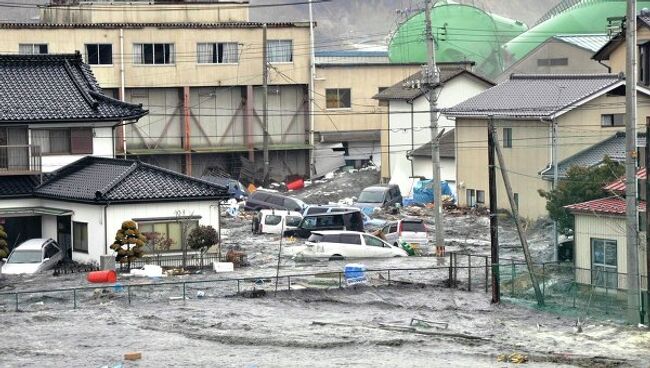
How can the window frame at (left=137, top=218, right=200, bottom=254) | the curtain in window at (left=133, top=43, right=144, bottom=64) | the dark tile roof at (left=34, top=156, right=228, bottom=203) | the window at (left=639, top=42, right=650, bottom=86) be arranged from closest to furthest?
the window frame at (left=137, top=218, right=200, bottom=254)
the dark tile roof at (left=34, top=156, right=228, bottom=203)
the window at (left=639, top=42, right=650, bottom=86)
the curtain in window at (left=133, top=43, right=144, bottom=64)

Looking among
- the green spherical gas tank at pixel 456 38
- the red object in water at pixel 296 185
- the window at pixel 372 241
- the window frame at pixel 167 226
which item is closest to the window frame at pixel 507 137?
the window at pixel 372 241

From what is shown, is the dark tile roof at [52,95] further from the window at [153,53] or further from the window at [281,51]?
the window at [281,51]

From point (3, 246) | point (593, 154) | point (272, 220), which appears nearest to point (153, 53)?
point (272, 220)

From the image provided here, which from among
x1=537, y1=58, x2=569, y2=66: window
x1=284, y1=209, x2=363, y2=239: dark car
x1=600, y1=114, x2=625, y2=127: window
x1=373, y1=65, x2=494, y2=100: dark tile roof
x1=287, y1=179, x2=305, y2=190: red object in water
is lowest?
x1=284, y1=209, x2=363, y2=239: dark car

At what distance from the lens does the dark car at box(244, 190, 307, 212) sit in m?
55.8

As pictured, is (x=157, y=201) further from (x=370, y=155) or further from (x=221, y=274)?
(x=370, y=155)

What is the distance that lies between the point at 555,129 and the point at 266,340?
24.5 meters

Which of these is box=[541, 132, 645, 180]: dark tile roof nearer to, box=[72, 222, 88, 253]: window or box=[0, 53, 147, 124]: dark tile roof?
box=[0, 53, 147, 124]: dark tile roof

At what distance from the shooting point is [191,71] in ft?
235

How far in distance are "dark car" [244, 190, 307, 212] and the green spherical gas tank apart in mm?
25141

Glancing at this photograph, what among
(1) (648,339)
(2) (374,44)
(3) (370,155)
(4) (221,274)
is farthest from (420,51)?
(2) (374,44)

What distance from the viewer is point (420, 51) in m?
84.6

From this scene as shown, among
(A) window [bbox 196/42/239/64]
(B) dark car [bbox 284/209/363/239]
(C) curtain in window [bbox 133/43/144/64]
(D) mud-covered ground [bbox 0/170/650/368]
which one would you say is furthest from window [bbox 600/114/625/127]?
(C) curtain in window [bbox 133/43/144/64]

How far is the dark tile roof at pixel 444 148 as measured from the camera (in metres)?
60.6
